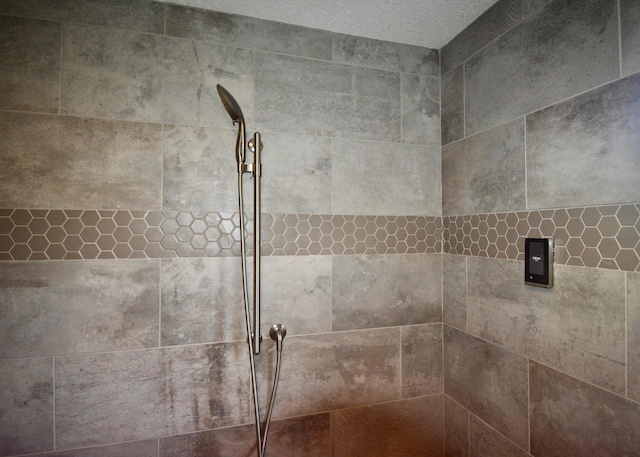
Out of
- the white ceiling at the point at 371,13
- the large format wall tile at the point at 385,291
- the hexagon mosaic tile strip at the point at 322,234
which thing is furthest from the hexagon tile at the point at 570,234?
the white ceiling at the point at 371,13

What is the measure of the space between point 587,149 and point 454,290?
763 mm

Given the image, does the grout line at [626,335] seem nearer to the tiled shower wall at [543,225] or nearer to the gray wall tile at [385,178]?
the tiled shower wall at [543,225]

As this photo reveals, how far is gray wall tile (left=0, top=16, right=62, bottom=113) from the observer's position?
1.12 metres

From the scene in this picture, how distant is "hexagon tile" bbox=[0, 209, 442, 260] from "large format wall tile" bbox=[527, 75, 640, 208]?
55 centimetres

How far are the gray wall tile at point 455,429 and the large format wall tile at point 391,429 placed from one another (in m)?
0.03

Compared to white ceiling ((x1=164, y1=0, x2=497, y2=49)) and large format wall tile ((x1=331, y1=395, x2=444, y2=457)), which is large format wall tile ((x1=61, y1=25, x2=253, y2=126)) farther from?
large format wall tile ((x1=331, y1=395, x2=444, y2=457))

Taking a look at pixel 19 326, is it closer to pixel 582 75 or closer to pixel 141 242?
pixel 141 242

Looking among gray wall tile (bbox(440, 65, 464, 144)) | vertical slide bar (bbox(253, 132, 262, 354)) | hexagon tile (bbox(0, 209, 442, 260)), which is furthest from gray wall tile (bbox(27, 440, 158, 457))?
gray wall tile (bbox(440, 65, 464, 144))

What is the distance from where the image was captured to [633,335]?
0.85 m

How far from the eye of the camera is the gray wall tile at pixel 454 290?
1.44 meters

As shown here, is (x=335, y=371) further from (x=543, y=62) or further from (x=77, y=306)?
(x=543, y=62)

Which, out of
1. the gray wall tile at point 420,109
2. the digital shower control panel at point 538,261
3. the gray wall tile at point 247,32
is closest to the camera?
the digital shower control panel at point 538,261

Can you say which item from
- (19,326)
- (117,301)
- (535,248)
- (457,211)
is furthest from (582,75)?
(19,326)

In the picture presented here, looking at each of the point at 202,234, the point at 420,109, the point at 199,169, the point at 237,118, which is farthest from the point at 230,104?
Result: the point at 420,109
